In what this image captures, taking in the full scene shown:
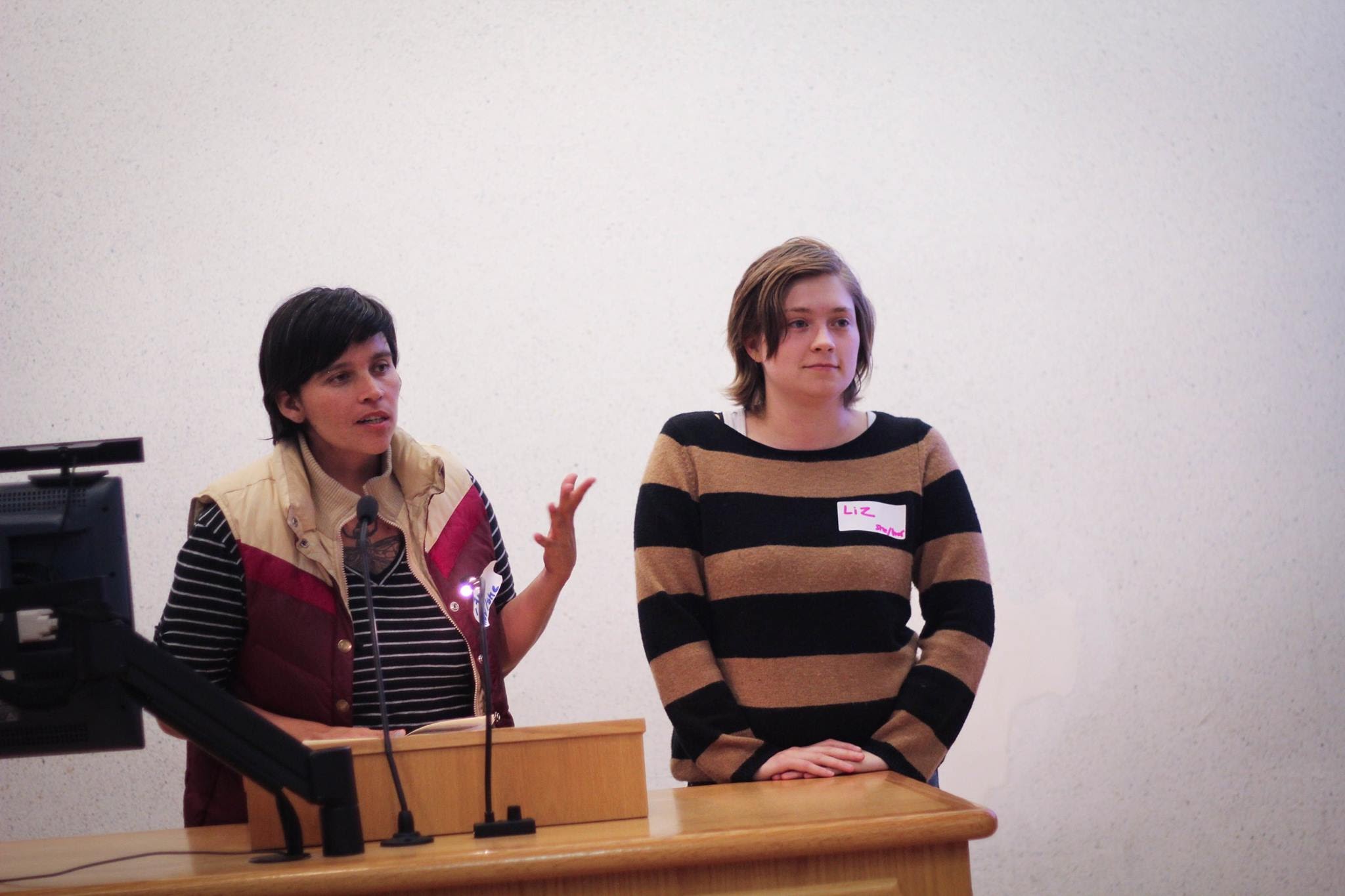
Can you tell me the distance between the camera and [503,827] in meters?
1.33

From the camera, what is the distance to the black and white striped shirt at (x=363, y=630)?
5.44 ft

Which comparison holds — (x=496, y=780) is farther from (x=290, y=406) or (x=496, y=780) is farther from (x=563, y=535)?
(x=290, y=406)

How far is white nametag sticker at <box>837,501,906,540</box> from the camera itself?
5.84 ft

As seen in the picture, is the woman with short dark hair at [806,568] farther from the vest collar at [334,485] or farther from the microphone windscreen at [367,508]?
the microphone windscreen at [367,508]

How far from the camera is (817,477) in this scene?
181 cm

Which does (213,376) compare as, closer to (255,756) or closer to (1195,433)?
(255,756)

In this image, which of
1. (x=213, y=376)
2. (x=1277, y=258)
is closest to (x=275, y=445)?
(x=213, y=376)

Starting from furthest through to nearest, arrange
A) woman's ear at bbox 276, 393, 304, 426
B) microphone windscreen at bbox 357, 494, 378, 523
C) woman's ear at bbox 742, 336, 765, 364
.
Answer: woman's ear at bbox 742, 336, 765, 364 < woman's ear at bbox 276, 393, 304, 426 < microphone windscreen at bbox 357, 494, 378, 523

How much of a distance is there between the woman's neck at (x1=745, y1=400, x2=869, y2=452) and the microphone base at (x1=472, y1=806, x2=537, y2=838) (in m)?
0.72

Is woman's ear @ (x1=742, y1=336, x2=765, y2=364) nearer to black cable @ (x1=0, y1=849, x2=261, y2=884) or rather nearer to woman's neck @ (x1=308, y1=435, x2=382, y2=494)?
woman's neck @ (x1=308, y1=435, x2=382, y2=494)

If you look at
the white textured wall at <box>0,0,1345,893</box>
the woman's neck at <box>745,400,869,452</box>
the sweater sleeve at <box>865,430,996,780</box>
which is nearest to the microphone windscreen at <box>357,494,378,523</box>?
the woman's neck at <box>745,400,869,452</box>

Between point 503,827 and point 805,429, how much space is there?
78cm

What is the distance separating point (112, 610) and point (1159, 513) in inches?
102

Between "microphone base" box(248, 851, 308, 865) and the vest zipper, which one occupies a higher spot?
the vest zipper
